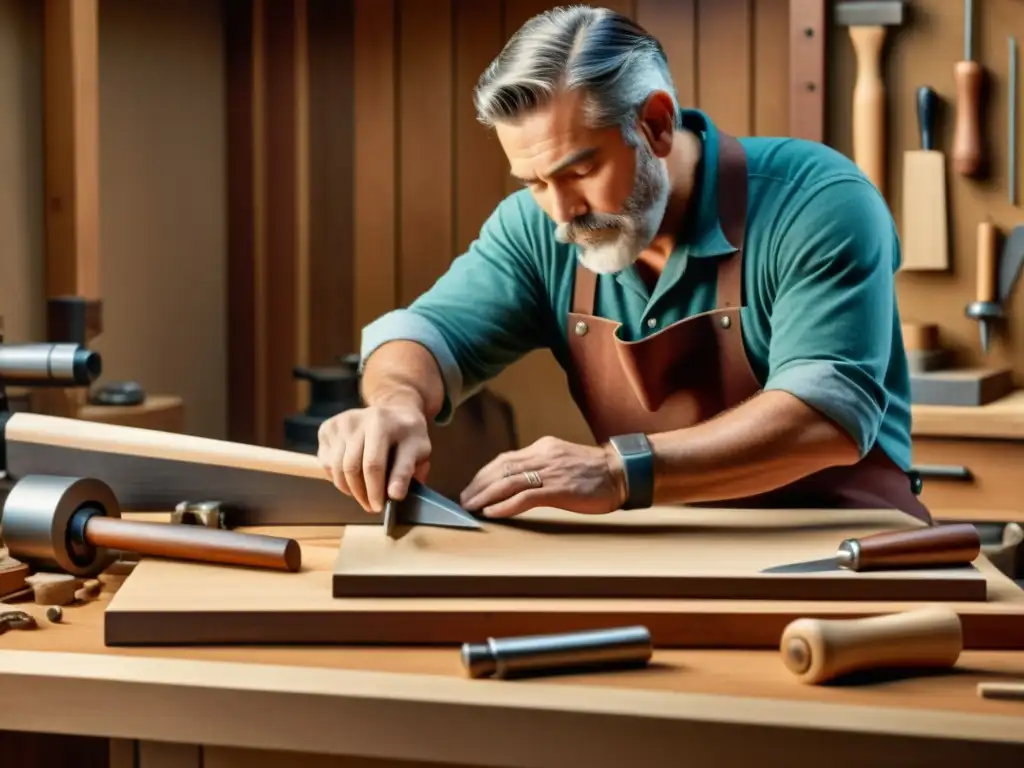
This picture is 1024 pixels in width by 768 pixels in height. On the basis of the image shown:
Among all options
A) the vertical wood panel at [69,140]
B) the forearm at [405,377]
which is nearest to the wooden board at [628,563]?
the forearm at [405,377]

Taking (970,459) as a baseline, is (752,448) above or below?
above

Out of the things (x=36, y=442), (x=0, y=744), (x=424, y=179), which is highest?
(x=424, y=179)

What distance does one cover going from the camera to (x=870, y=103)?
10.4 feet

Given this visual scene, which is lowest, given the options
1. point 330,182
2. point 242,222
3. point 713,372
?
point 713,372

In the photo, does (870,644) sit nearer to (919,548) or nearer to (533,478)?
(919,548)

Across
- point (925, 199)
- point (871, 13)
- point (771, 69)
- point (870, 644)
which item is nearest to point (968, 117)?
point (925, 199)

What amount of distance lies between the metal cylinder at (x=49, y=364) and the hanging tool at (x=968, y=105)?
7.18 feet

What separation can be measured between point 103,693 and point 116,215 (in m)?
2.31

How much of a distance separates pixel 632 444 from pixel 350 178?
7.61 ft

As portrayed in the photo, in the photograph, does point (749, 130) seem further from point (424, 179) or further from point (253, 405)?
point (253, 405)

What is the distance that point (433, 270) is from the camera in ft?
12.4

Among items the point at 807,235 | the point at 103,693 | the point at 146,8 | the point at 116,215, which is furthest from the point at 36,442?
the point at 146,8

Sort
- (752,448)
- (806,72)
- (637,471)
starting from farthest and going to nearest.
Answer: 1. (806,72)
2. (752,448)
3. (637,471)

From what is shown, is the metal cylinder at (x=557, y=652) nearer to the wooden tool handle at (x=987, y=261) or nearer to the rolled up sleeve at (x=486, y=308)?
the rolled up sleeve at (x=486, y=308)
